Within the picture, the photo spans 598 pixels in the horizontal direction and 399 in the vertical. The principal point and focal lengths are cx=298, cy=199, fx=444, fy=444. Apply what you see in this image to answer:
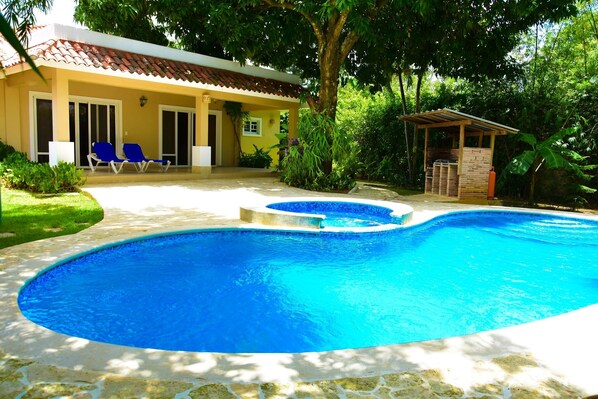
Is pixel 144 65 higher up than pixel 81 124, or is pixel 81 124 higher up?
pixel 144 65

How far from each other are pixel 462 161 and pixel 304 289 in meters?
9.04

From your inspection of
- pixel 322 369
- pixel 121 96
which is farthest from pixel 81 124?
pixel 322 369

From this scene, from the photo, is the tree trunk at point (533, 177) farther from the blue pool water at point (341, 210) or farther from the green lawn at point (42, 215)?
the green lawn at point (42, 215)

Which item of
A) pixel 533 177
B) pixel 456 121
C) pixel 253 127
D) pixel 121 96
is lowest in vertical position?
pixel 533 177

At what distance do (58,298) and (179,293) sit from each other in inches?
54.7

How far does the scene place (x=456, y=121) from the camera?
13742 millimetres

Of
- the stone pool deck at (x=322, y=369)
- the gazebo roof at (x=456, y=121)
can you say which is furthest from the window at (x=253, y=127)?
the stone pool deck at (x=322, y=369)

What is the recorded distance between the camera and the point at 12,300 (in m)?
4.41

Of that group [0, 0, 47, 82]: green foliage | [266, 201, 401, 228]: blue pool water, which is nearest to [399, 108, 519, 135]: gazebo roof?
[266, 201, 401, 228]: blue pool water

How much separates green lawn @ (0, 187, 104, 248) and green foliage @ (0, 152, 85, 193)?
0.32 metres

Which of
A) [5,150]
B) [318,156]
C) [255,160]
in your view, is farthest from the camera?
[255,160]

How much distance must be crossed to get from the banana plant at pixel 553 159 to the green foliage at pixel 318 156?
5273mm

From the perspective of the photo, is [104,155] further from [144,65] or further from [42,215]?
[42,215]

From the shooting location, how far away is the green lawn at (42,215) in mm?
7395
